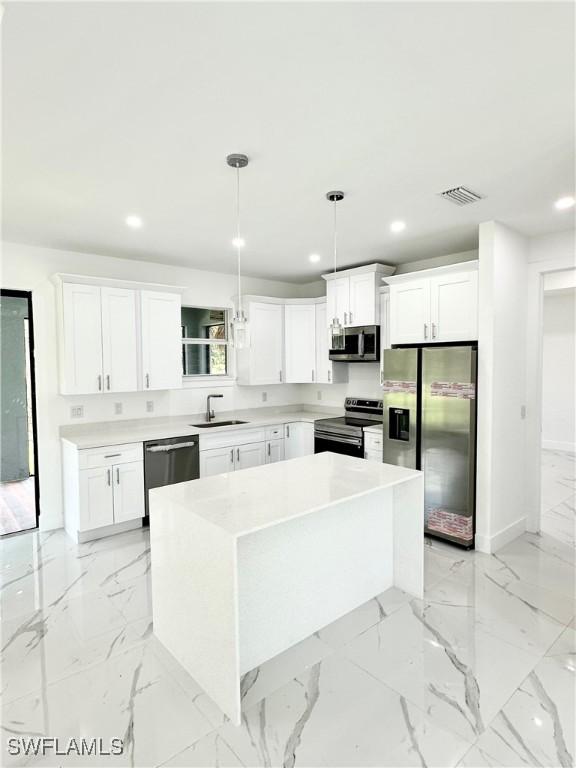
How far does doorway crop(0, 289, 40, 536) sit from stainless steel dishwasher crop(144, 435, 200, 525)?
1.05 meters

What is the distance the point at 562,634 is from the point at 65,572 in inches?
133

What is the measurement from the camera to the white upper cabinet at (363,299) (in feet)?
15.2

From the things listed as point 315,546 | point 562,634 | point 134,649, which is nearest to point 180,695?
point 134,649

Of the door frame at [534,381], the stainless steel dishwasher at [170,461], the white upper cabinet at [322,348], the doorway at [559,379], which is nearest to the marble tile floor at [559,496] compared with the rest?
the doorway at [559,379]

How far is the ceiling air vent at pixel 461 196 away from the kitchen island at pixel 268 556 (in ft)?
6.02

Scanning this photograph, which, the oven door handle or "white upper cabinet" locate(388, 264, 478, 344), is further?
the oven door handle

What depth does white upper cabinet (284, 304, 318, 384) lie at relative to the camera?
18.0ft

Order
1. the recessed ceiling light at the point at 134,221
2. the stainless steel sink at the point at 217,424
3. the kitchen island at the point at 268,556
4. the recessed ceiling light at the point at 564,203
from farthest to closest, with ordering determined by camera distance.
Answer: the stainless steel sink at the point at 217,424 → the recessed ceiling light at the point at 134,221 → the recessed ceiling light at the point at 564,203 → the kitchen island at the point at 268,556

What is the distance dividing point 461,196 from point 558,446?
19.8 feet

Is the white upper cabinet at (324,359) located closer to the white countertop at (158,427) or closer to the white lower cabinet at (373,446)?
the white countertop at (158,427)

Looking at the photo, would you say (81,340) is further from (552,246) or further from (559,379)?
(559,379)

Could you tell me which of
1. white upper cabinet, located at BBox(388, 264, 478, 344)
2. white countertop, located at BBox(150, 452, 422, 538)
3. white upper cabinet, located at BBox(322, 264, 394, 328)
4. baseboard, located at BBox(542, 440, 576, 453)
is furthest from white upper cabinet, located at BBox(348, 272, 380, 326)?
baseboard, located at BBox(542, 440, 576, 453)

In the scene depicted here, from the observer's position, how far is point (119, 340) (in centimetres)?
417

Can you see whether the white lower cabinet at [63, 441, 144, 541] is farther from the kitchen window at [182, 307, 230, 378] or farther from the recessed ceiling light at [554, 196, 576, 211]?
the recessed ceiling light at [554, 196, 576, 211]
